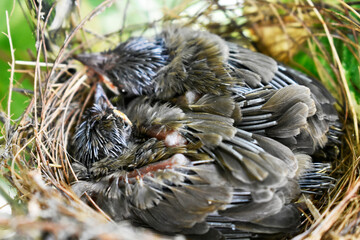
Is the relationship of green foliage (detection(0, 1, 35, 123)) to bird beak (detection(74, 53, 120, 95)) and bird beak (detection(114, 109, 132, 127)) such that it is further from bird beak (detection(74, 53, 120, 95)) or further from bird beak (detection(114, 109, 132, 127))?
bird beak (detection(114, 109, 132, 127))

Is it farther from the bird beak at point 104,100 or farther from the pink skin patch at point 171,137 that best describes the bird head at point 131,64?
the pink skin patch at point 171,137

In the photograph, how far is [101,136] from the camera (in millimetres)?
1061

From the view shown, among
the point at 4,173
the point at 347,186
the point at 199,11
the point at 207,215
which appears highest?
the point at 199,11

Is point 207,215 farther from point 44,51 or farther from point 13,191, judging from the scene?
point 44,51

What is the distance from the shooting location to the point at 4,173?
90 cm

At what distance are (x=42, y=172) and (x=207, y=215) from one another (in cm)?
49

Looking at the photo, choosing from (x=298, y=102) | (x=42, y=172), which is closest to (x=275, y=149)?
(x=298, y=102)

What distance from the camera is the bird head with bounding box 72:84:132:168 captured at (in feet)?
3.45

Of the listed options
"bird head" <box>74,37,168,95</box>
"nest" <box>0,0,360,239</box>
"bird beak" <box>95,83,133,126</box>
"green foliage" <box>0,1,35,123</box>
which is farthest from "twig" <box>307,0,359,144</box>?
"green foliage" <box>0,1,35,123</box>

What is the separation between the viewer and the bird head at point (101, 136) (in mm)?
1051

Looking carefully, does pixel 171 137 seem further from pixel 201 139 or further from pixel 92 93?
pixel 92 93

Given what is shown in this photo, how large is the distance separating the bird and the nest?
0.07 metres

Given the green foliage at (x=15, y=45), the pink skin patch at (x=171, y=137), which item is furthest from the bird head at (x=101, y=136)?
the green foliage at (x=15, y=45)

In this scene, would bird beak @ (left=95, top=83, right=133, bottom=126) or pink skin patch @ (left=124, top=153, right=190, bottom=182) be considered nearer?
pink skin patch @ (left=124, top=153, right=190, bottom=182)
